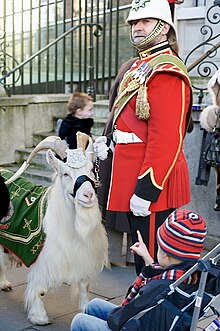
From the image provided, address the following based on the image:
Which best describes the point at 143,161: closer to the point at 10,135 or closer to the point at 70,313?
the point at 70,313

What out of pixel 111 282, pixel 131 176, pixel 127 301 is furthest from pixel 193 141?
pixel 127 301

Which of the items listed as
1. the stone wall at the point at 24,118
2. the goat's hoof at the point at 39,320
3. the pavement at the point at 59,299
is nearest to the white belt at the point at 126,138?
the pavement at the point at 59,299

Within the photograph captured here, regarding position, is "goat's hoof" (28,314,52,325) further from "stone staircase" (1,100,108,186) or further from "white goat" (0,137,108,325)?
"stone staircase" (1,100,108,186)

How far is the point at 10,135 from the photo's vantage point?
355 inches

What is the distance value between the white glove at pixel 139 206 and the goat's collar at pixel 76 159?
1.48 feet

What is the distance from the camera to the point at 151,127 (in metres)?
4.00

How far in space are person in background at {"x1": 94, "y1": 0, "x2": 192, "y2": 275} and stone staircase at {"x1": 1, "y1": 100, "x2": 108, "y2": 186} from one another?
378 centimetres

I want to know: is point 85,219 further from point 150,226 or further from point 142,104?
point 142,104

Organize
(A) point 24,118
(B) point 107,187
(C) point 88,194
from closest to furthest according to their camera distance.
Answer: (C) point 88,194, (B) point 107,187, (A) point 24,118

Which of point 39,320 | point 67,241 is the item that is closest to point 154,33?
point 67,241

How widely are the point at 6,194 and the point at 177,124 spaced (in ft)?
4.64

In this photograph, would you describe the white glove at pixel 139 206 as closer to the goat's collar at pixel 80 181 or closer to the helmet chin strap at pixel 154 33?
the goat's collar at pixel 80 181

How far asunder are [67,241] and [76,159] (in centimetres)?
59

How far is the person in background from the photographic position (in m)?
3.97
